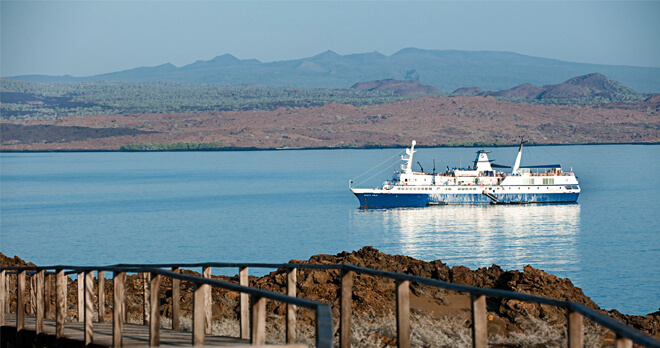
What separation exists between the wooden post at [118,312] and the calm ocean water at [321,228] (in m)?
23.9

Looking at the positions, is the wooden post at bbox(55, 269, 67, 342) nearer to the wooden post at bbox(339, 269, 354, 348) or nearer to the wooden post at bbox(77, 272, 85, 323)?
the wooden post at bbox(77, 272, 85, 323)

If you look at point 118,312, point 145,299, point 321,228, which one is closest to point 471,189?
point 321,228

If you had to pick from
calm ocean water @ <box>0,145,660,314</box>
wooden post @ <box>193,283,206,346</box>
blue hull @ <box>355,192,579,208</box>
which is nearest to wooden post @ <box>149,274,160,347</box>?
wooden post @ <box>193,283,206,346</box>

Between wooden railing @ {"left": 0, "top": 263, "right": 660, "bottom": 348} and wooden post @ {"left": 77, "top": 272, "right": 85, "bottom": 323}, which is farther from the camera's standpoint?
wooden post @ {"left": 77, "top": 272, "right": 85, "bottom": 323}

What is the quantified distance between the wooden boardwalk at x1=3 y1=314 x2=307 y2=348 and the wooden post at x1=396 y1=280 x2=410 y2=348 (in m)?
1.32

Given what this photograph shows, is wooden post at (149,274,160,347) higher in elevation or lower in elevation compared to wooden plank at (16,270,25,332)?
higher

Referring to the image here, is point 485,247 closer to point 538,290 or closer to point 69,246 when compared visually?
point 69,246

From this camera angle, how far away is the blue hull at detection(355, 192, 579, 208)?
75562 mm

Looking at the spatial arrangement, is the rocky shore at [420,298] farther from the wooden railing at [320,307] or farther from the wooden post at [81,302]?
the wooden railing at [320,307]

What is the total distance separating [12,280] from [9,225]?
176 ft

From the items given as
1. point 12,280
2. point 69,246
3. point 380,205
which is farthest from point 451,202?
point 12,280

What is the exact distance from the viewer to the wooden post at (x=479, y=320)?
769cm

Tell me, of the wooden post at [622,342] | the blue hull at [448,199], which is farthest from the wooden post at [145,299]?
the blue hull at [448,199]

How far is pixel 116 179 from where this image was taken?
130000mm
